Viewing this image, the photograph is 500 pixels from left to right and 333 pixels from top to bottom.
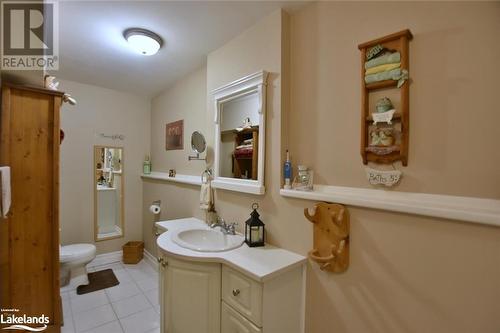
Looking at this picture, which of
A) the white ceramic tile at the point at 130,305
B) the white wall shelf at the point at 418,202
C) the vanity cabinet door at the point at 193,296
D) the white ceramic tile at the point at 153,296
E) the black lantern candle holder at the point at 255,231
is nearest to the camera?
the white wall shelf at the point at 418,202

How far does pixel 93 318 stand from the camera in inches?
80.0

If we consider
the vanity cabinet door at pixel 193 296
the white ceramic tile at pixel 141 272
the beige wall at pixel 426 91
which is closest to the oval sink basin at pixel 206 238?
the vanity cabinet door at pixel 193 296

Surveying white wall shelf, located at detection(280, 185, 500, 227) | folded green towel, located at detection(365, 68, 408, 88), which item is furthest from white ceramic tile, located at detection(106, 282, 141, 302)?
folded green towel, located at detection(365, 68, 408, 88)

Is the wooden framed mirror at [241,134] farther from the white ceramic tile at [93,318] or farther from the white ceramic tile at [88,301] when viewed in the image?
the white ceramic tile at [88,301]

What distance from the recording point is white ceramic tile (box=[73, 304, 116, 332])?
1.93m

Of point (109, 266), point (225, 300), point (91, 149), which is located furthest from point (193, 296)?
point (91, 149)

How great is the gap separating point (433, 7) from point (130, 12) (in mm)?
1691

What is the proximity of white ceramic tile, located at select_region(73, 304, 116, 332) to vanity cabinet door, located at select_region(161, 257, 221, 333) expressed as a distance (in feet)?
2.95

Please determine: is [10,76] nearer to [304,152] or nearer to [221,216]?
[221,216]

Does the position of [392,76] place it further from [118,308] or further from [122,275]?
[122,275]

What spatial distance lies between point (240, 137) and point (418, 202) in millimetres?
1211

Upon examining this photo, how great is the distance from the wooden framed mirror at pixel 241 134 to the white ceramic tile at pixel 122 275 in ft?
6.00

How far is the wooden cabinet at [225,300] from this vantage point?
3.90 feet

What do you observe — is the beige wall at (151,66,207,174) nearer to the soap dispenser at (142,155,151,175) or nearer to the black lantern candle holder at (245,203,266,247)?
the soap dispenser at (142,155,151,175)
